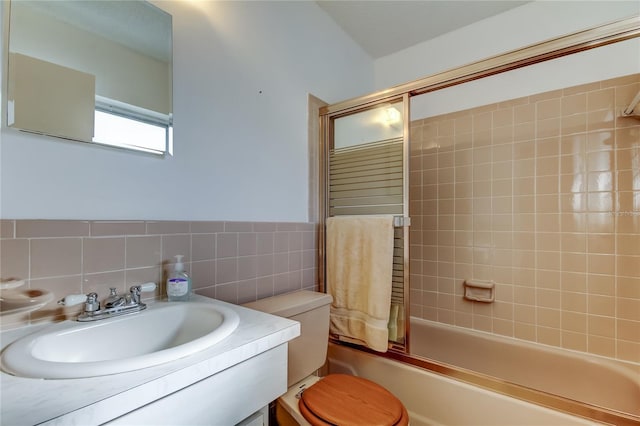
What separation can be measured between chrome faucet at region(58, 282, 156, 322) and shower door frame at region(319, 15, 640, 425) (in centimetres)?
121

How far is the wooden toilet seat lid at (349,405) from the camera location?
1.03 meters

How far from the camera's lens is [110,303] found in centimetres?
83

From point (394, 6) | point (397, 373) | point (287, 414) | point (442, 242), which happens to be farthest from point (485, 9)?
point (287, 414)

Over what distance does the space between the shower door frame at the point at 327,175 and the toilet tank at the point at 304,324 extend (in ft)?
1.19

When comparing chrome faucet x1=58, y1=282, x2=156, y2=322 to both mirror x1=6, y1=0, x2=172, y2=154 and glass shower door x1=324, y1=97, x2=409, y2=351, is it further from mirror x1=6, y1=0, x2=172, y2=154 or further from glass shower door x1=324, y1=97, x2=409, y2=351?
glass shower door x1=324, y1=97, x2=409, y2=351

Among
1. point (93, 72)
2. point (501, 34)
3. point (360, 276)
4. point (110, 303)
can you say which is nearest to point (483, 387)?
point (360, 276)

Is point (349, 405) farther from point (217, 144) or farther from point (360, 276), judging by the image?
point (217, 144)

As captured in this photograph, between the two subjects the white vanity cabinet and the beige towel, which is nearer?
the white vanity cabinet

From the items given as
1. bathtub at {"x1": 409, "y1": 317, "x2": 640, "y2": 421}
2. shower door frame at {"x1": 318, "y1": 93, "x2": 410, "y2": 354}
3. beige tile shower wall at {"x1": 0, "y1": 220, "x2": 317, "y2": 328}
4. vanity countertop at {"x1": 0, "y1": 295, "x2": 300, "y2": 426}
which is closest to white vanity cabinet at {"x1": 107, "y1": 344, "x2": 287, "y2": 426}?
vanity countertop at {"x1": 0, "y1": 295, "x2": 300, "y2": 426}

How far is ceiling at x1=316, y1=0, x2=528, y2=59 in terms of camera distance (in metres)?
1.83

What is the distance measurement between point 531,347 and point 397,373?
956mm

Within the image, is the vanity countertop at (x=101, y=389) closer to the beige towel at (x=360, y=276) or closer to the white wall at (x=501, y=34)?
the beige towel at (x=360, y=276)

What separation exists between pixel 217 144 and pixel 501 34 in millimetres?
2045

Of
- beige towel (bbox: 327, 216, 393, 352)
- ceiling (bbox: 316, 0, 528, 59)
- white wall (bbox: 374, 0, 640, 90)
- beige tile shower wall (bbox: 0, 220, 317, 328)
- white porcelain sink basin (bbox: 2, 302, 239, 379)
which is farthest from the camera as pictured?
ceiling (bbox: 316, 0, 528, 59)
